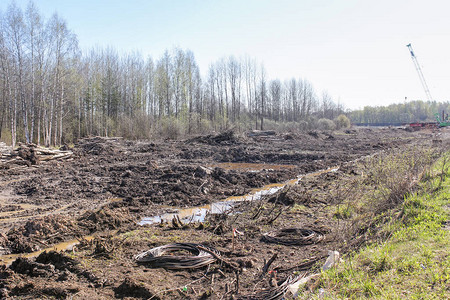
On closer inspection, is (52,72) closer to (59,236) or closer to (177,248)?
(59,236)

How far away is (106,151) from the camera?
21.3m

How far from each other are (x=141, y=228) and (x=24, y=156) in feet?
39.9

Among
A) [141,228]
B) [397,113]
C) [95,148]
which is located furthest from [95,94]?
[397,113]

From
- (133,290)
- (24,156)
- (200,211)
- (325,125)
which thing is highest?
(325,125)

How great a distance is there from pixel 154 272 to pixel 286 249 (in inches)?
97.6

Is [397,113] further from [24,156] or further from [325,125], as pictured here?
[24,156]

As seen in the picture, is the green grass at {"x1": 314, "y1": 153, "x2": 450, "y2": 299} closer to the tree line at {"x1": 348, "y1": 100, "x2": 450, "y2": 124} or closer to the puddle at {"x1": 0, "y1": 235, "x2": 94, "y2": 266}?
the puddle at {"x1": 0, "y1": 235, "x2": 94, "y2": 266}

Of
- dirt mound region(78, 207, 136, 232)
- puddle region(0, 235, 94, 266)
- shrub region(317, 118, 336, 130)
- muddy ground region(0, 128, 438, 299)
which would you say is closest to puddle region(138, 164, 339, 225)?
muddy ground region(0, 128, 438, 299)

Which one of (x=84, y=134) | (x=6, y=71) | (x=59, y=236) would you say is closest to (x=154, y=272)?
(x=59, y=236)

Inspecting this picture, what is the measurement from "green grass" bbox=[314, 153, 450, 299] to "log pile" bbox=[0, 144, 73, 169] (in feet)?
52.0

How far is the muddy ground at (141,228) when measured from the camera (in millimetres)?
4344

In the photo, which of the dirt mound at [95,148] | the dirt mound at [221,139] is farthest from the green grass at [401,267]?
the dirt mound at [221,139]

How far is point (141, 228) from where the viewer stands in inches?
281

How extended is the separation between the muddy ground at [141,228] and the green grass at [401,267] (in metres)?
0.58
